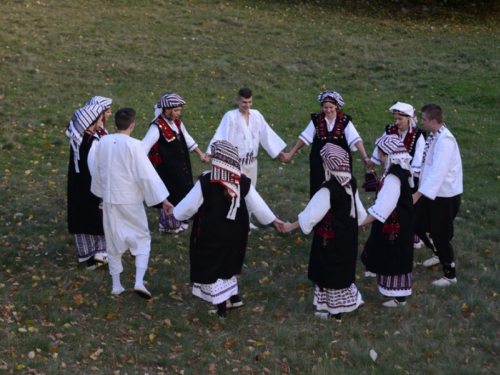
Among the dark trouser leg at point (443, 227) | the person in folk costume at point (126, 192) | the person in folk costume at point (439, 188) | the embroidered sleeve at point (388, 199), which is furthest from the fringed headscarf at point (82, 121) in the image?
the dark trouser leg at point (443, 227)

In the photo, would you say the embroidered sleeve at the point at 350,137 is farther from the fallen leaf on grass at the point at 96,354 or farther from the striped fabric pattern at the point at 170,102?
the fallen leaf on grass at the point at 96,354

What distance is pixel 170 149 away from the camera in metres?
8.84

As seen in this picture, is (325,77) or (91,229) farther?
(325,77)

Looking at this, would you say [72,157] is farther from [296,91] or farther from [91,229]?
[296,91]

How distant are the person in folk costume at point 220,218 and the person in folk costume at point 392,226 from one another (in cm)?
121

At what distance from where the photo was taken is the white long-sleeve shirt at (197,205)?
6391mm

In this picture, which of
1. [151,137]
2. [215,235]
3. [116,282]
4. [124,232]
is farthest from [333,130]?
[116,282]

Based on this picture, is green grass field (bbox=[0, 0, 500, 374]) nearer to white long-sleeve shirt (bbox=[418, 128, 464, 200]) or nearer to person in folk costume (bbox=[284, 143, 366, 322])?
person in folk costume (bbox=[284, 143, 366, 322])

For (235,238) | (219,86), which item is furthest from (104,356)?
(219,86)

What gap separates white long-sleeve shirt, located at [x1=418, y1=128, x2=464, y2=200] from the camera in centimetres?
745

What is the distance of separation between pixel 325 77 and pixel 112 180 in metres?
13.3

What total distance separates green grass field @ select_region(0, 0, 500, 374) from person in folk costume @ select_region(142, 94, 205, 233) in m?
0.57

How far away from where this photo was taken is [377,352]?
6145 millimetres

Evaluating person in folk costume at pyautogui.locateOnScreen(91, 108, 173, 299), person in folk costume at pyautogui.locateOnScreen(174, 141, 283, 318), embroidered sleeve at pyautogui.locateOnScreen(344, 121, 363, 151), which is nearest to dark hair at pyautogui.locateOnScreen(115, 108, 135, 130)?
person in folk costume at pyautogui.locateOnScreen(91, 108, 173, 299)
